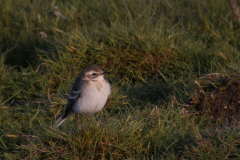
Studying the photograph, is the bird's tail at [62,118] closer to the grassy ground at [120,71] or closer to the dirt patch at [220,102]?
the grassy ground at [120,71]

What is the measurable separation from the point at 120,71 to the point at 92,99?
1510 millimetres

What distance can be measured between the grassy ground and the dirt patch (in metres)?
0.12

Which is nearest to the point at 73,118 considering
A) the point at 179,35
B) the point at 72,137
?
the point at 72,137

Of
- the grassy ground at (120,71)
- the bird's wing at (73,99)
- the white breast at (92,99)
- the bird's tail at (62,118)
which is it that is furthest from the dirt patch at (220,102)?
the bird's tail at (62,118)

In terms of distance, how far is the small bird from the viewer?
4.92m

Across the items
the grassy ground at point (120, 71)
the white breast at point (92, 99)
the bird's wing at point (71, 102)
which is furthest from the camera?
the bird's wing at point (71, 102)

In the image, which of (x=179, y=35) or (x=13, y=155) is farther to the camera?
(x=179, y=35)

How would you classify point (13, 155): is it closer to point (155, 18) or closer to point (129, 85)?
point (129, 85)

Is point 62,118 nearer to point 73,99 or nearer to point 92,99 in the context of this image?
point 73,99

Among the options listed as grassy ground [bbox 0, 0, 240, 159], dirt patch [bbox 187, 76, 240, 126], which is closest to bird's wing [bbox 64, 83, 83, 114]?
grassy ground [bbox 0, 0, 240, 159]

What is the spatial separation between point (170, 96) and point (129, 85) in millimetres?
914

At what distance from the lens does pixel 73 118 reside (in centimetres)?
532

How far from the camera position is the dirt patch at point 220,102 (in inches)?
194

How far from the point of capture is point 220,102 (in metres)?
4.97
